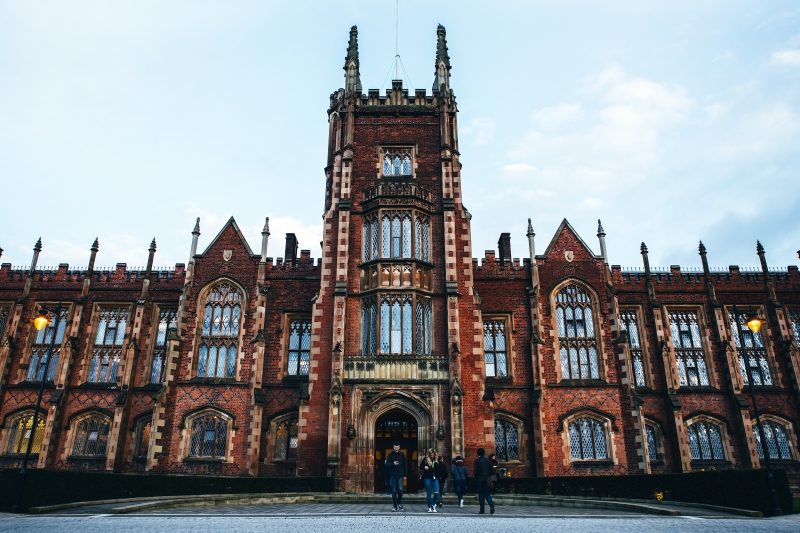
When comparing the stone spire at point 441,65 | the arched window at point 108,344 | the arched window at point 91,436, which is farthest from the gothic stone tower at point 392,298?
the arched window at point 108,344

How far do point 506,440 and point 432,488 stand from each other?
462 inches

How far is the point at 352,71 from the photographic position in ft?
95.2

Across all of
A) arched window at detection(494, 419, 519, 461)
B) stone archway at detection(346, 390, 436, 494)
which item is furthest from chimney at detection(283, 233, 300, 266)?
arched window at detection(494, 419, 519, 461)

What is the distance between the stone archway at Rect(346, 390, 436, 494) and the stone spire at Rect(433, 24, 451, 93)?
15.9 metres

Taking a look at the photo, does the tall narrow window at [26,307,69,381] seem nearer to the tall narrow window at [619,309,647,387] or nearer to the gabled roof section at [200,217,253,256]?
the gabled roof section at [200,217,253,256]

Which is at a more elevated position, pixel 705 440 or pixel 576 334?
pixel 576 334

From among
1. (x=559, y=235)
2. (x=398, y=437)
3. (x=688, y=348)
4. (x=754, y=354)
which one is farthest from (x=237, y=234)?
(x=754, y=354)

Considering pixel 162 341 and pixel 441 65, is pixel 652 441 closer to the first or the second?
pixel 441 65

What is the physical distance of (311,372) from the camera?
22922 millimetres

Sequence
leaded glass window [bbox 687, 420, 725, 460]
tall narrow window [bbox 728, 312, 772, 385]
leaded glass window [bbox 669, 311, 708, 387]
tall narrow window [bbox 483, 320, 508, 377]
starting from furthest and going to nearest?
tall narrow window [bbox 728, 312, 772, 385] < leaded glass window [bbox 669, 311, 708, 387] < tall narrow window [bbox 483, 320, 508, 377] < leaded glass window [bbox 687, 420, 725, 460]

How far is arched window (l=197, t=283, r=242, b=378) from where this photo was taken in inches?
1040

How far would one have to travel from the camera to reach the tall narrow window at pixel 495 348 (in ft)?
87.7

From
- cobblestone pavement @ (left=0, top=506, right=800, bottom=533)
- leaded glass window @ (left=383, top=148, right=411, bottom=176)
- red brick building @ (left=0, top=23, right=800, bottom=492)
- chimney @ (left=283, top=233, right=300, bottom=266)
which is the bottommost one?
cobblestone pavement @ (left=0, top=506, right=800, bottom=533)

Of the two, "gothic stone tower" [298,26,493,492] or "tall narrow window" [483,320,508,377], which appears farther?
"tall narrow window" [483,320,508,377]
